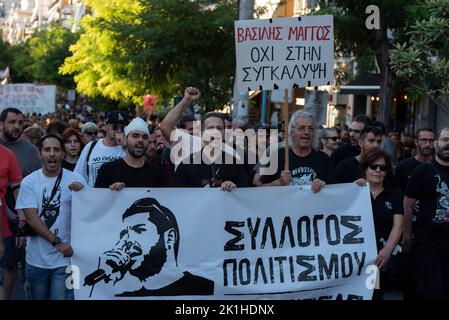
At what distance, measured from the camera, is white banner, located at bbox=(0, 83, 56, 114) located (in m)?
31.3

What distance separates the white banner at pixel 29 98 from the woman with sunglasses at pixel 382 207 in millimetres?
24480

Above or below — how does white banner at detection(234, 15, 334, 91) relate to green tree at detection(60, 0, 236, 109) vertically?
below

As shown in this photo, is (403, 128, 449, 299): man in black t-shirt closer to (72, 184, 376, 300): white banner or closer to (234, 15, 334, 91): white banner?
(72, 184, 376, 300): white banner

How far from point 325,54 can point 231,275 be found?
6.87 ft

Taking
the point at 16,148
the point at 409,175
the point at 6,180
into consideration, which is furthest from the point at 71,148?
the point at 409,175

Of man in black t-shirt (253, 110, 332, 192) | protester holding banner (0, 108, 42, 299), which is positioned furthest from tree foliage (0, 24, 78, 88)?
Result: man in black t-shirt (253, 110, 332, 192)

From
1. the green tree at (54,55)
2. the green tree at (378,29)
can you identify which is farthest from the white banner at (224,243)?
the green tree at (54,55)

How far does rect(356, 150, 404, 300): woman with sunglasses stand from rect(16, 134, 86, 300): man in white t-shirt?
2.18 m

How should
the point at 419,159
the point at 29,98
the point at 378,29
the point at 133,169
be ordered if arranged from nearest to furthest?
the point at 133,169
the point at 419,159
the point at 378,29
the point at 29,98

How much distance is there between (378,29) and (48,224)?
32.9 feet

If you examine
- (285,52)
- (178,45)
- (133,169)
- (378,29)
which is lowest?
(133,169)

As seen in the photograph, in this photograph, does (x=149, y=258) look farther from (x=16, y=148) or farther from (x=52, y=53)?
(x=52, y=53)

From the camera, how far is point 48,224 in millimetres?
7215

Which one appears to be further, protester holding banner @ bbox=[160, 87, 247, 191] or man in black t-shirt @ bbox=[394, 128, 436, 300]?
man in black t-shirt @ bbox=[394, 128, 436, 300]
